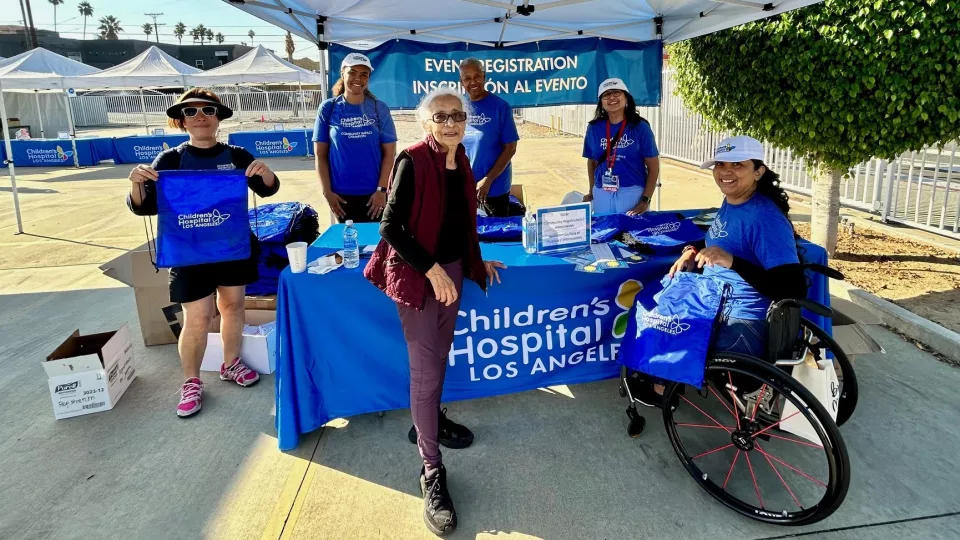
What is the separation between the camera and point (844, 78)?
13.3 ft

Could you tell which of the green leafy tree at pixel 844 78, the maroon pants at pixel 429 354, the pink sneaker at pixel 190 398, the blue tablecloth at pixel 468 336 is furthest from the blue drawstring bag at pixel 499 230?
the green leafy tree at pixel 844 78

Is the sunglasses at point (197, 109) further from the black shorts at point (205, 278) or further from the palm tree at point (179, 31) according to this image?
the palm tree at point (179, 31)

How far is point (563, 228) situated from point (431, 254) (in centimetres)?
110

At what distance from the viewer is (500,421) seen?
3.03 meters

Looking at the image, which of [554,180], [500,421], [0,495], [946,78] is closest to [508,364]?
[500,421]

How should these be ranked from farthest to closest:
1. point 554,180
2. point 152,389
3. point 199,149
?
1. point 554,180
2. point 152,389
3. point 199,149

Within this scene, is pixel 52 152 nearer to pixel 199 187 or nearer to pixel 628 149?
pixel 199 187

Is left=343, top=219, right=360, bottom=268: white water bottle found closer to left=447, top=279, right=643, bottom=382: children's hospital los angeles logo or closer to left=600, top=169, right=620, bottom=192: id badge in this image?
left=447, top=279, right=643, bottom=382: children's hospital los angeles logo

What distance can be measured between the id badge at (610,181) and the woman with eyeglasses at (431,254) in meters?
2.00

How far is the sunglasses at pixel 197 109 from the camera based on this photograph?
9.48 feet

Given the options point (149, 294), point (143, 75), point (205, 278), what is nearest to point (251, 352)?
point (205, 278)

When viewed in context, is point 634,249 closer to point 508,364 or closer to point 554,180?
point 508,364

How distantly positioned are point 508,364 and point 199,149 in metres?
2.05

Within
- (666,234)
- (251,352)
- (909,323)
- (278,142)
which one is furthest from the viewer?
(278,142)
